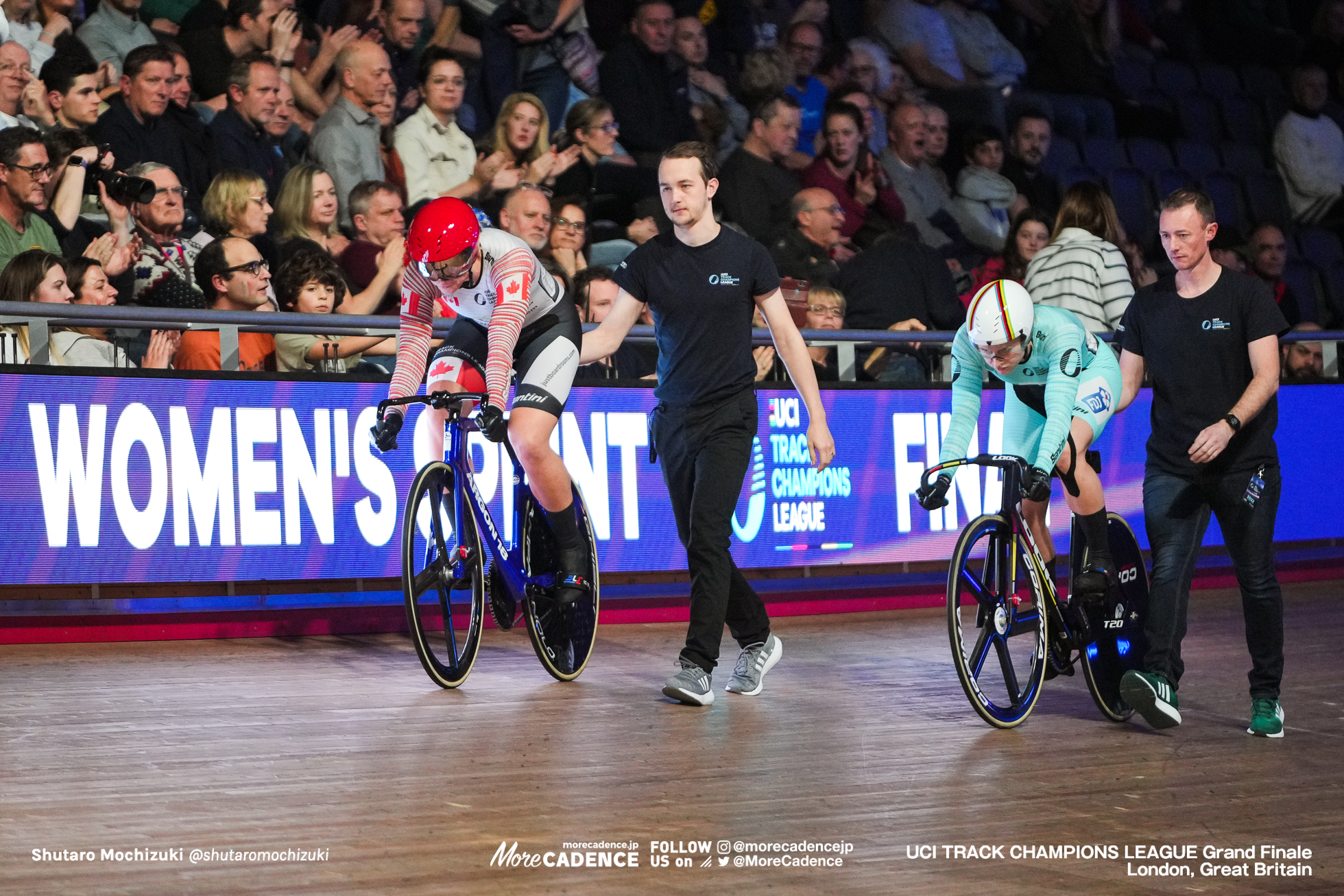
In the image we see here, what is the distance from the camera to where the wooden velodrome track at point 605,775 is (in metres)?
3.89

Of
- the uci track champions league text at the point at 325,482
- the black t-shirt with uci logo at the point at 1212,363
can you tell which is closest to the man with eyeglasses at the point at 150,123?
the uci track champions league text at the point at 325,482

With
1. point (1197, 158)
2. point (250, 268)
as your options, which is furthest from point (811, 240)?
point (1197, 158)

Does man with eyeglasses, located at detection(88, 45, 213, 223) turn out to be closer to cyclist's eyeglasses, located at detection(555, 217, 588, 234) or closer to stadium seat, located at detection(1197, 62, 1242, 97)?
cyclist's eyeglasses, located at detection(555, 217, 588, 234)

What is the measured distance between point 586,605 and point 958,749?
195cm

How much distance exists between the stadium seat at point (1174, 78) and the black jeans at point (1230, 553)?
11231 mm

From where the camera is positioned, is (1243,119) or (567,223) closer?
(567,223)

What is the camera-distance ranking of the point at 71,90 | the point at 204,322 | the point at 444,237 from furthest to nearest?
the point at 71,90
the point at 204,322
the point at 444,237

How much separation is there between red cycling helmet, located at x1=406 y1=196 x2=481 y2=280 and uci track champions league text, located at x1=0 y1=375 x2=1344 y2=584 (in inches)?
88.2

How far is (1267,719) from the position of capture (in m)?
5.88

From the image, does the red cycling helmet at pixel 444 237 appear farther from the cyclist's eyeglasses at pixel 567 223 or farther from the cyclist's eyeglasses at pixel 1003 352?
the cyclist's eyeglasses at pixel 567 223

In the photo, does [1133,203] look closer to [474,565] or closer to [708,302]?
[708,302]

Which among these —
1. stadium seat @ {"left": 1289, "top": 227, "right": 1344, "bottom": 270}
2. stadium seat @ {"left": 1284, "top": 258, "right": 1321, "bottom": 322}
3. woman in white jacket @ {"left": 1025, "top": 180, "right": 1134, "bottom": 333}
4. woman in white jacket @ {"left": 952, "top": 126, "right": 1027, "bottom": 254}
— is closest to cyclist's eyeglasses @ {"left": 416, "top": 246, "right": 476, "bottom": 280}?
woman in white jacket @ {"left": 1025, "top": 180, "right": 1134, "bottom": 333}

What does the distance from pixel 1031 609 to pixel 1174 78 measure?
11979mm

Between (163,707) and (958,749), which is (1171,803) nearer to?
(958,749)
